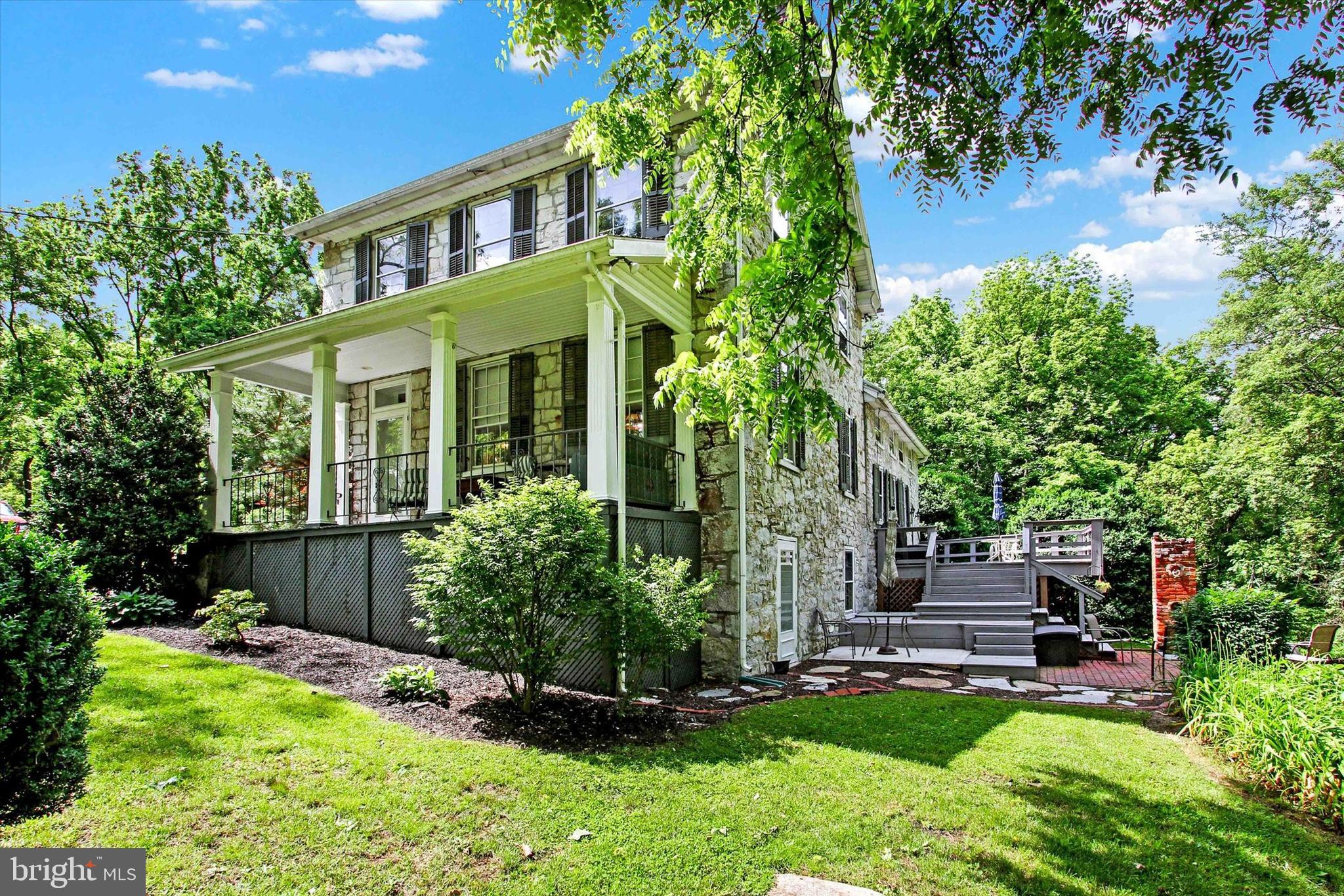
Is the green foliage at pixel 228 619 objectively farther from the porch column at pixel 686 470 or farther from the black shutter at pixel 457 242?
the black shutter at pixel 457 242

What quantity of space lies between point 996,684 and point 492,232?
9636 mm

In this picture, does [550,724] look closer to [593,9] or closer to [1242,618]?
[593,9]

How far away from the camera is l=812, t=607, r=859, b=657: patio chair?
35.6ft

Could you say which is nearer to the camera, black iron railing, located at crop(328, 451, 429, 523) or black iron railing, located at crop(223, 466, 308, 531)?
black iron railing, located at crop(328, 451, 429, 523)

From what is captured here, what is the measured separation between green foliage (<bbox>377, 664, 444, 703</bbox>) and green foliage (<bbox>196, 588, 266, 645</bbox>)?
2463 mm

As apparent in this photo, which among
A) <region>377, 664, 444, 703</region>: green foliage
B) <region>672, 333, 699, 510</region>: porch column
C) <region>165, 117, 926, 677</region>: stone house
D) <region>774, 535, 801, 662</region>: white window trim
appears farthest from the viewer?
<region>774, 535, 801, 662</region>: white window trim

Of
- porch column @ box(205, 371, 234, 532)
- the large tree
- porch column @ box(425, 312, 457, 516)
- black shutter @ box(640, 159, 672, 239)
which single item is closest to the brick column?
the large tree

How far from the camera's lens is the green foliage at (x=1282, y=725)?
4250 mm

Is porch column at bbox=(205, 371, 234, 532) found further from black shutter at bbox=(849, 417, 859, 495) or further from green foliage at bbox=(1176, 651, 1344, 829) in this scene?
green foliage at bbox=(1176, 651, 1344, 829)

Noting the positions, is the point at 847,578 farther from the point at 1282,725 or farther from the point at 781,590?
the point at 1282,725

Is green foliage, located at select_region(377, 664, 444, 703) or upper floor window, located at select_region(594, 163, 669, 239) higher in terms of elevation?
upper floor window, located at select_region(594, 163, 669, 239)

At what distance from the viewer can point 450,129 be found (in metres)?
11.8

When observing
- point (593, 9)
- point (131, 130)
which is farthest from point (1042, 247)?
point (131, 130)

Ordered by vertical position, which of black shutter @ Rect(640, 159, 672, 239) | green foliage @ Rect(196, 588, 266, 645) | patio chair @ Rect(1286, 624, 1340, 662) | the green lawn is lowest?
the green lawn
